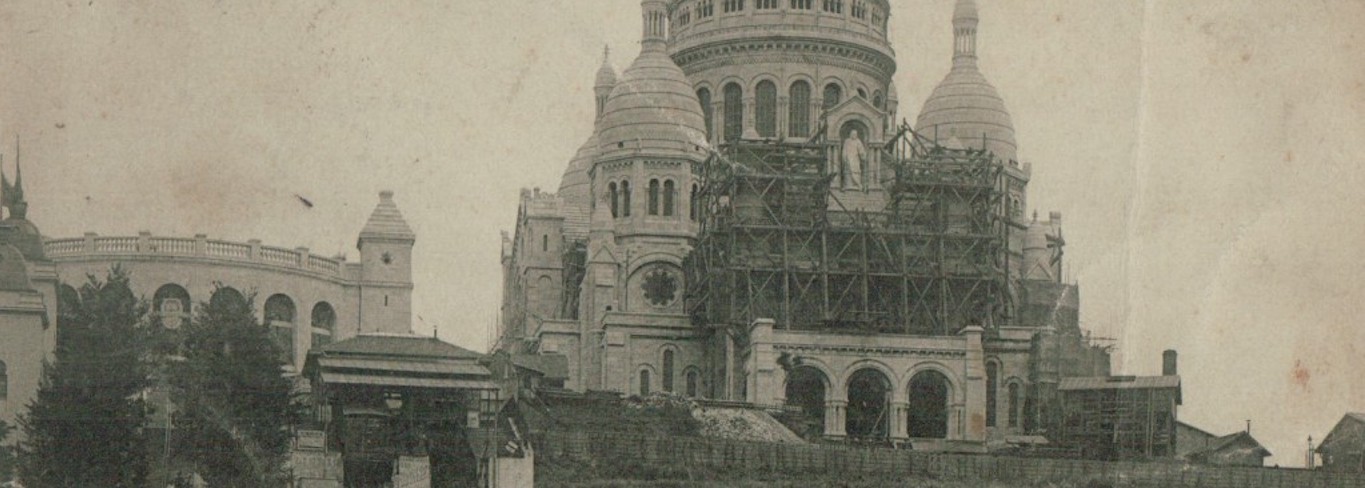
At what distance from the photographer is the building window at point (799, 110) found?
112125 mm

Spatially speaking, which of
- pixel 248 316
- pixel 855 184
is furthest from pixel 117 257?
pixel 855 184

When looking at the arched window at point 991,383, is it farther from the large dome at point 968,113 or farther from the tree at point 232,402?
the tree at point 232,402

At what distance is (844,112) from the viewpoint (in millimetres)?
107375

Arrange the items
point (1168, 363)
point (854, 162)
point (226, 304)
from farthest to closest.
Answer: point (854, 162) → point (1168, 363) → point (226, 304)

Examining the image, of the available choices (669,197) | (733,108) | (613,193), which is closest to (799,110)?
(733,108)

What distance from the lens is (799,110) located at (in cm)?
→ 11256

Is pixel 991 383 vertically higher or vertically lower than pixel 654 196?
lower

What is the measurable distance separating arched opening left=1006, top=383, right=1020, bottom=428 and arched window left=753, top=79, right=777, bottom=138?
19.0 m

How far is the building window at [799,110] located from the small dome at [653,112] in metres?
5.09

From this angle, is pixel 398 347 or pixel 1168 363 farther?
pixel 1168 363

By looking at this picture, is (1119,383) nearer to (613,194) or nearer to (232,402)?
(613,194)

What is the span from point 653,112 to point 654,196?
11.4 feet

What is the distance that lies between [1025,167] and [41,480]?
198 ft

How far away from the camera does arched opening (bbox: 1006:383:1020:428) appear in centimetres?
9856
